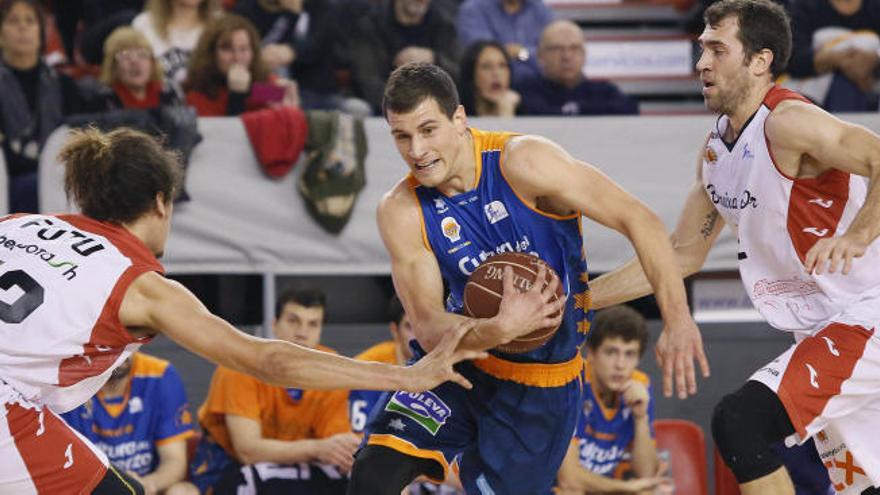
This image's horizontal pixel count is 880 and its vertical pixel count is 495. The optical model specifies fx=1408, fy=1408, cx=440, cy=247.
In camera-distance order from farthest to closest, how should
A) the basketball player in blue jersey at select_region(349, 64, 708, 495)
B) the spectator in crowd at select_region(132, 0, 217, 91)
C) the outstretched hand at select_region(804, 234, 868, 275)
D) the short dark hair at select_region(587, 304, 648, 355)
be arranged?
the spectator in crowd at select_region(132, 0, 217, 91) < the short dark hair at select_region(587, 304, 648, 355) < the basketball player in blue jersey at select_region(349, 64, 708, 495) < the outstretched hand at select_region(804, 234, 868, 275)

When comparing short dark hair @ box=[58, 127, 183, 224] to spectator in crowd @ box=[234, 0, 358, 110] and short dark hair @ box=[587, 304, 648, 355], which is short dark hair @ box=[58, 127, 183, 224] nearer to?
short dark hair @ box=[587, 304, 648, 355]

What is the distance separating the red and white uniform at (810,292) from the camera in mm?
5242

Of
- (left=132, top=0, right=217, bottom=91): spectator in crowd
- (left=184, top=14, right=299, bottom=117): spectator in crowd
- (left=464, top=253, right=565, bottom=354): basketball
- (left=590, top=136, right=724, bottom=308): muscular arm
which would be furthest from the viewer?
(left=132, top=0, right=217, bottom=91): spectator in crowd

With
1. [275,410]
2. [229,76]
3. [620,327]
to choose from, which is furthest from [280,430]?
[229,76]

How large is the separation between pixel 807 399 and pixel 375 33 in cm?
537

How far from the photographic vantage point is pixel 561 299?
5.15 m

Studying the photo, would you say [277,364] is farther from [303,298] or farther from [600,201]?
[303,298]

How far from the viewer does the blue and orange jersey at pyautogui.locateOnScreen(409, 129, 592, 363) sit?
552 centimetres

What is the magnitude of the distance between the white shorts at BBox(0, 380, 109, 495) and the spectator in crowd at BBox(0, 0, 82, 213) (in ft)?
12.4

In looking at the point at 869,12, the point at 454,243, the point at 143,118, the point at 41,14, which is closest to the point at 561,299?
the point at 454,243

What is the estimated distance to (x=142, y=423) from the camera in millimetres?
7629

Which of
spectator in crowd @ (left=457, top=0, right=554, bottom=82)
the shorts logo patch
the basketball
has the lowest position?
the shorts logo patch

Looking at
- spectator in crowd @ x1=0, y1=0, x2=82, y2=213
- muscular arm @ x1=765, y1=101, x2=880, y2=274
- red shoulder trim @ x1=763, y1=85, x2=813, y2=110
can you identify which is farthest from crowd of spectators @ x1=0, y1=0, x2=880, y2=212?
muscular arm @ x1=765, y1=101, x2=880, y2=274

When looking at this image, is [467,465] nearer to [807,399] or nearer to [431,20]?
[807,399]
